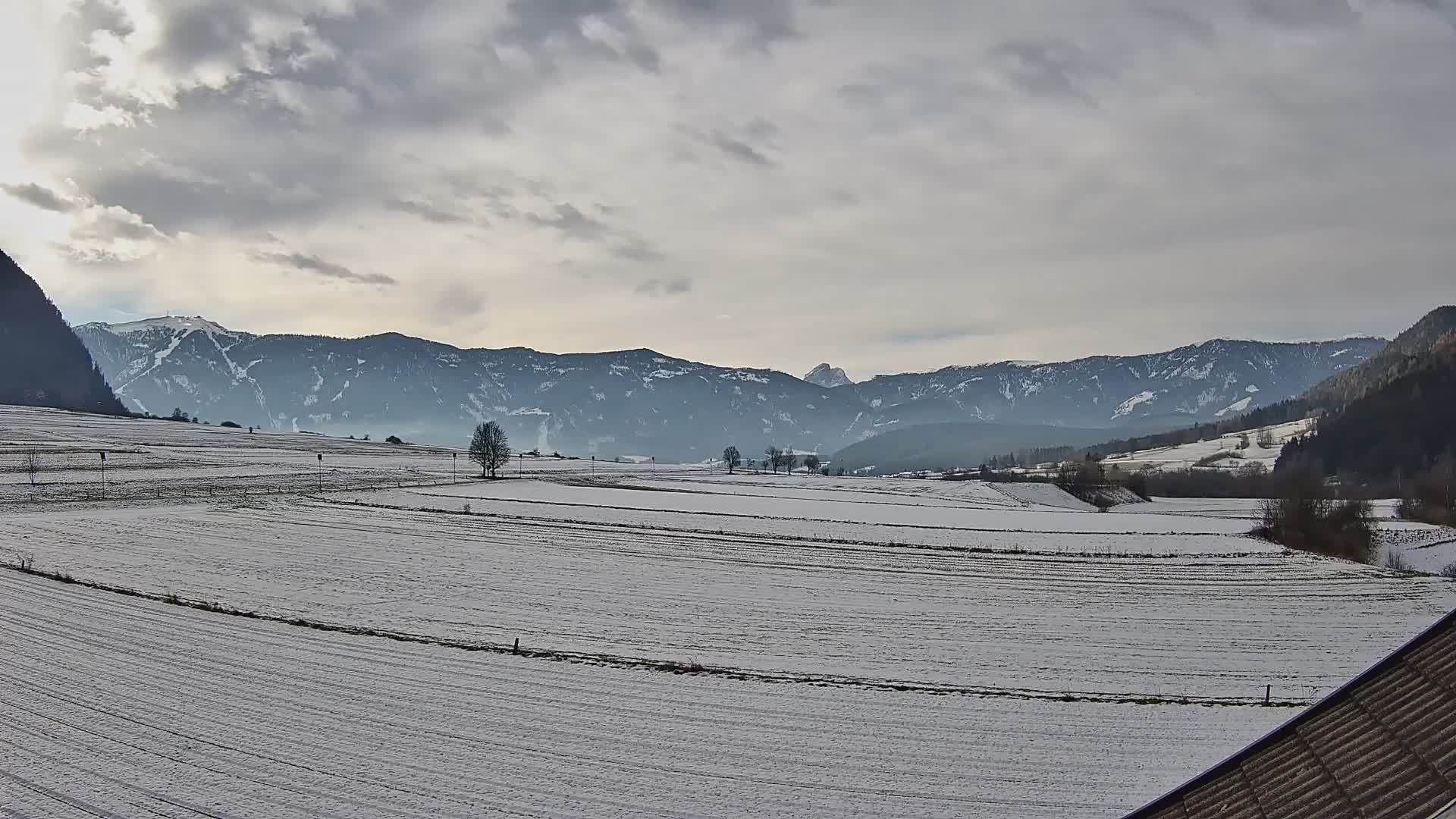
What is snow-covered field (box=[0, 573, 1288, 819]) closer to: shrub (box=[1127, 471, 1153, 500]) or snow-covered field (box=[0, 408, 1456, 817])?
snow-covered field (box=[0, 408, 1456, 817])

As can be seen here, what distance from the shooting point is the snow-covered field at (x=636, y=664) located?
54.1 feet

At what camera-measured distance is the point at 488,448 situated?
11694 centimetres

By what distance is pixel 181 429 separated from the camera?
164 metres

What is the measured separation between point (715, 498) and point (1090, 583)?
58982 mm

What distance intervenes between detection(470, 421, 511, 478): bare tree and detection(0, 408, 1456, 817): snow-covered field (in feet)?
176

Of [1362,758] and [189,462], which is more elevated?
[1362,758]

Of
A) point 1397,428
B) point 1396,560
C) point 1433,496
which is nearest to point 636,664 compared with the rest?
point 1396,560

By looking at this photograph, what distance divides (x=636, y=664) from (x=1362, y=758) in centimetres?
2075

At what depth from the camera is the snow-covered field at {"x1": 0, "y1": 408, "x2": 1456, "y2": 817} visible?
54.1 ft

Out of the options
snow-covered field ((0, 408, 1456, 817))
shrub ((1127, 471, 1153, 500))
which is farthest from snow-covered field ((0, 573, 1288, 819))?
shrub ((1127, 471, 1153, 500))

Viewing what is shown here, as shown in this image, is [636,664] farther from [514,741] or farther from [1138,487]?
[1138,487]

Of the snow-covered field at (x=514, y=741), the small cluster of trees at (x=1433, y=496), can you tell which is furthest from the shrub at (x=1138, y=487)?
the snow-covered field at (x=514, y=741)

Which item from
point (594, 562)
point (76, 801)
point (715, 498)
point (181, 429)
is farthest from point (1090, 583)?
point (181, 429)

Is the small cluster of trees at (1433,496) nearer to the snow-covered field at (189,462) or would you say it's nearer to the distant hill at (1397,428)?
the distant hill at (1397,428)
